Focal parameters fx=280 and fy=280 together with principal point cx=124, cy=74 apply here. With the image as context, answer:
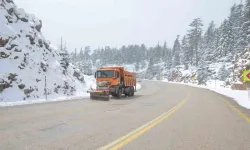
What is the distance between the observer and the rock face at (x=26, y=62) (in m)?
20.4

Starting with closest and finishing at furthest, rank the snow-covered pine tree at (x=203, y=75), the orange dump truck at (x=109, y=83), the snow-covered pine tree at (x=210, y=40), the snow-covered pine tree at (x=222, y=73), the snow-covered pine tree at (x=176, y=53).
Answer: the orange dump truck at (x=109, y=83) < the snow-covered pine tree at (x=203, y=75) < the snow-covered pine tree at (x=222, y=73) < the snow-covered pine tree at (x=210, y=40) < the snow-covered pine tree at (x=176, y=53)

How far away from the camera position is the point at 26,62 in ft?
77.2

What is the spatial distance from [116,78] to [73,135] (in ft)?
57.8

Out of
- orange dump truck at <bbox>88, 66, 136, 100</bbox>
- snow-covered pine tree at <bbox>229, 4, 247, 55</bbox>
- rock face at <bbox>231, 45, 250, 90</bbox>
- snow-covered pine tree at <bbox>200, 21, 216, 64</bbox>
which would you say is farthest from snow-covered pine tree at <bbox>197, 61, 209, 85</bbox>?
orange dump truck at <bbox>88, 66, 136, 100</bbox>

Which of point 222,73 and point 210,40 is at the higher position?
point 210,40

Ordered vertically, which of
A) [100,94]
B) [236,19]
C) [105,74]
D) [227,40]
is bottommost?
[100,94]

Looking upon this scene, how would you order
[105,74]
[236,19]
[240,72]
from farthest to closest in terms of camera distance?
[236,19]
[240,72]
[105,74]

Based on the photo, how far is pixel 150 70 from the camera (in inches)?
5896

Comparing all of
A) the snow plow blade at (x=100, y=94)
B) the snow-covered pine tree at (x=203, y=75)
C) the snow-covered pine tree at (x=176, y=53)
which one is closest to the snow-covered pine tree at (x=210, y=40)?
the snow-covered pine tree at (x=176, y=53)

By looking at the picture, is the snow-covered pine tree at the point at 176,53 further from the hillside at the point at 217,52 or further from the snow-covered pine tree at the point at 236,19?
the snow-covered pine tree at the point at 236,19

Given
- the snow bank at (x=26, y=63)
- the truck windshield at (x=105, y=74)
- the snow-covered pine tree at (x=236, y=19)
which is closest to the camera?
the snow bank at (x=26, y=63)

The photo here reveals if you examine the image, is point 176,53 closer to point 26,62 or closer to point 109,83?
point 109,83

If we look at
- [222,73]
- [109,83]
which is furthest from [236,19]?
[109,83]

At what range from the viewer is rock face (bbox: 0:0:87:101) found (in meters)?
20.4
